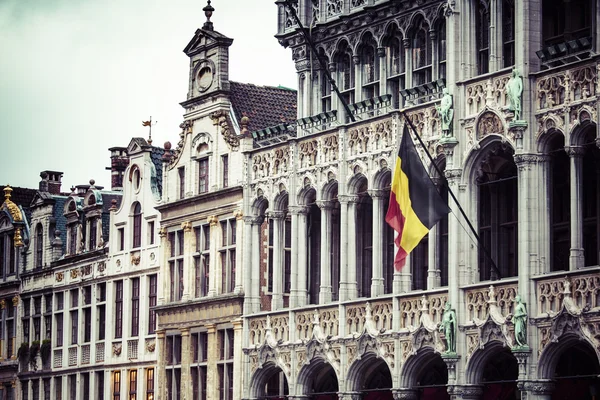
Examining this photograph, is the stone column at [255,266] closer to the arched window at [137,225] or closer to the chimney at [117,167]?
the arched window at [137,225]

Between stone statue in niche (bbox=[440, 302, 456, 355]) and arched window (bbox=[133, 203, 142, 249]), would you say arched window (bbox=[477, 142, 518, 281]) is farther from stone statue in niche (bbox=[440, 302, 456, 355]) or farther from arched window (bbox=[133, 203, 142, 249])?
arched window (bbox=[133, 203, 142, 249])

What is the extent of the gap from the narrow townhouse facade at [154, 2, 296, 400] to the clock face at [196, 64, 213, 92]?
33 millimetres

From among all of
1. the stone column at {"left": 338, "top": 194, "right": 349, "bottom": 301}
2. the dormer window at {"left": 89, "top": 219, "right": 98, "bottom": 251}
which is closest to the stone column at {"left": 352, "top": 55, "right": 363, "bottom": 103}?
the stone column at {"left": 338, "top": 194, "right": 349, "bottom": 301}

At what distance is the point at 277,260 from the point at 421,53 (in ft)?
27.0

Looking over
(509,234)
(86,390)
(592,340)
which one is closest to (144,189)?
(86,390)

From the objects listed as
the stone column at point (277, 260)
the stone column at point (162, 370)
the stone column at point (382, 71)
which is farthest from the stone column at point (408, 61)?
the stone column at point (162, 370)

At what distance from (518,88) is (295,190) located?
36.8 feet

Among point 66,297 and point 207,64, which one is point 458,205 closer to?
point 207,64

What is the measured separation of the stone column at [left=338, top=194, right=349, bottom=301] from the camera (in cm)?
4938

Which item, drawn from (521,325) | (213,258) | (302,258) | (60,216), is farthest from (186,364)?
(521,325)

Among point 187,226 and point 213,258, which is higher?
point 187,226

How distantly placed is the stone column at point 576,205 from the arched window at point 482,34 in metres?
4.91

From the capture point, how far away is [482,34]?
1793 inches

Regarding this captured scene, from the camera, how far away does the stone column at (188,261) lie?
5750 cm
